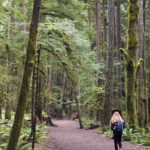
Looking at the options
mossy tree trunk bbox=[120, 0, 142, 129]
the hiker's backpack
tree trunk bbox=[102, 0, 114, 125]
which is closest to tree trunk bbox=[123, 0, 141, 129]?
mossy tree trunk bbox=[120, 0, 142, 129]

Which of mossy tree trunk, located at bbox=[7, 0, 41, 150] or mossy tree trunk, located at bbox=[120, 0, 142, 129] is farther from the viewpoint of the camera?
mossy tree trunk, located at bbox=[120, 0, 142, 129]

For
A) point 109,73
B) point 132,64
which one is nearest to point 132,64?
point 132,64

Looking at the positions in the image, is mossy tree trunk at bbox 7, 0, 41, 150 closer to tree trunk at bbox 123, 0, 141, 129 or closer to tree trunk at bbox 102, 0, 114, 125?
tree trunk at bbox 123, 0, 141, 129

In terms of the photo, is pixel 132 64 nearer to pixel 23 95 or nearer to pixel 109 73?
pixel 109 73

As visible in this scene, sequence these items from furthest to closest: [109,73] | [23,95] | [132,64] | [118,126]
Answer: [109,73] → [132,64] → [118,126] → [23,95]

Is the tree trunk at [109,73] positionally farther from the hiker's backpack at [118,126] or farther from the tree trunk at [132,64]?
the hiker's backpack at [118,126]

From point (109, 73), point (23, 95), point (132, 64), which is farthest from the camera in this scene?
point (109, 73)

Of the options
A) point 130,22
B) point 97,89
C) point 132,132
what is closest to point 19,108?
point 132,132

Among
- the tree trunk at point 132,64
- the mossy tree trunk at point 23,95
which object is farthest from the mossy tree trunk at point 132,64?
the mossy tree trunk at point 23,95

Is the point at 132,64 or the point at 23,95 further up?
the point at 132,64

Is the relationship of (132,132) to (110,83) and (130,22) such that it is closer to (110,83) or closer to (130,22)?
(110,83)

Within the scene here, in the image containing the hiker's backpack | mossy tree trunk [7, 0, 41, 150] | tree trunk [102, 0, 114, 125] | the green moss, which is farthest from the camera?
tree trunk [102, 0, 114, 125]

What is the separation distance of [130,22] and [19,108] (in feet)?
30.5

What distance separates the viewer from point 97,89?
1995 centimetres
